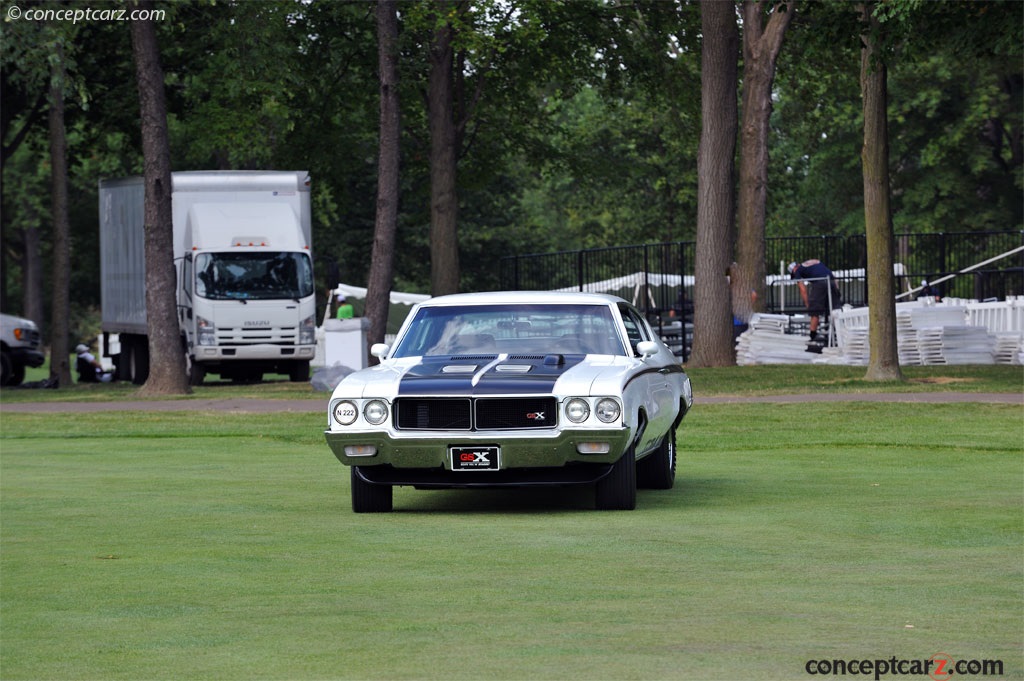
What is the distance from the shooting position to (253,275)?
112ft

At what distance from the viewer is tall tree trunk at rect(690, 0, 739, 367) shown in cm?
3362

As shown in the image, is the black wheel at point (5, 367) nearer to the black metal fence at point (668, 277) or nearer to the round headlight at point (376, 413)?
the black metal fence at point (668, 277)

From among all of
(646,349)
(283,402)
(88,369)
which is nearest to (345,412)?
(646,349)

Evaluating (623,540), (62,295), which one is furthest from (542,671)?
(62,295)

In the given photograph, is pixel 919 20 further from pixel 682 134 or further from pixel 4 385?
pixel 4 385

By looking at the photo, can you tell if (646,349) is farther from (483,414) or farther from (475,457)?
(475,457)

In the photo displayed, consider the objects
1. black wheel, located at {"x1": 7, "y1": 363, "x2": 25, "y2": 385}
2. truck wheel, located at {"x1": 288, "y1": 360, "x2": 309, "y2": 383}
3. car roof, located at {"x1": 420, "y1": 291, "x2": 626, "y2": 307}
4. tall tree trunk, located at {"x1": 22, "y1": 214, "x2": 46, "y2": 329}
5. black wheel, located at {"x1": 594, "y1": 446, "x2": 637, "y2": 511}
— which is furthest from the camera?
tall tree trunk, located at {"x1": 22, "y1": 214, "x2": 46, "y2": 329}

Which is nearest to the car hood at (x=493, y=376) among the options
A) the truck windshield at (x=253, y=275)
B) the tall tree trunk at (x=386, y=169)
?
the tall tree trunk at (x=386, y=169)

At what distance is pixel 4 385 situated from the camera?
38438 mm

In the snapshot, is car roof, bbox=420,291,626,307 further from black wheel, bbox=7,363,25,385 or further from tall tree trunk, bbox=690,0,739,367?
black wheel, bbox=7,363,25,385

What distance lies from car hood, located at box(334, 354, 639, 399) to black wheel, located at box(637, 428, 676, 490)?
125 cm

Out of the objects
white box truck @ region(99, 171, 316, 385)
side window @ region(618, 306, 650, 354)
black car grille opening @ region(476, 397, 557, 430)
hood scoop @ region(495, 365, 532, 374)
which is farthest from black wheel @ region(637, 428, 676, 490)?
white box truck @ region(99, 171, 316, 385)

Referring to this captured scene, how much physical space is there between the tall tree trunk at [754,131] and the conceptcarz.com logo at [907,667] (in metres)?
28.8

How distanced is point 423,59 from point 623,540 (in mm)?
30895
